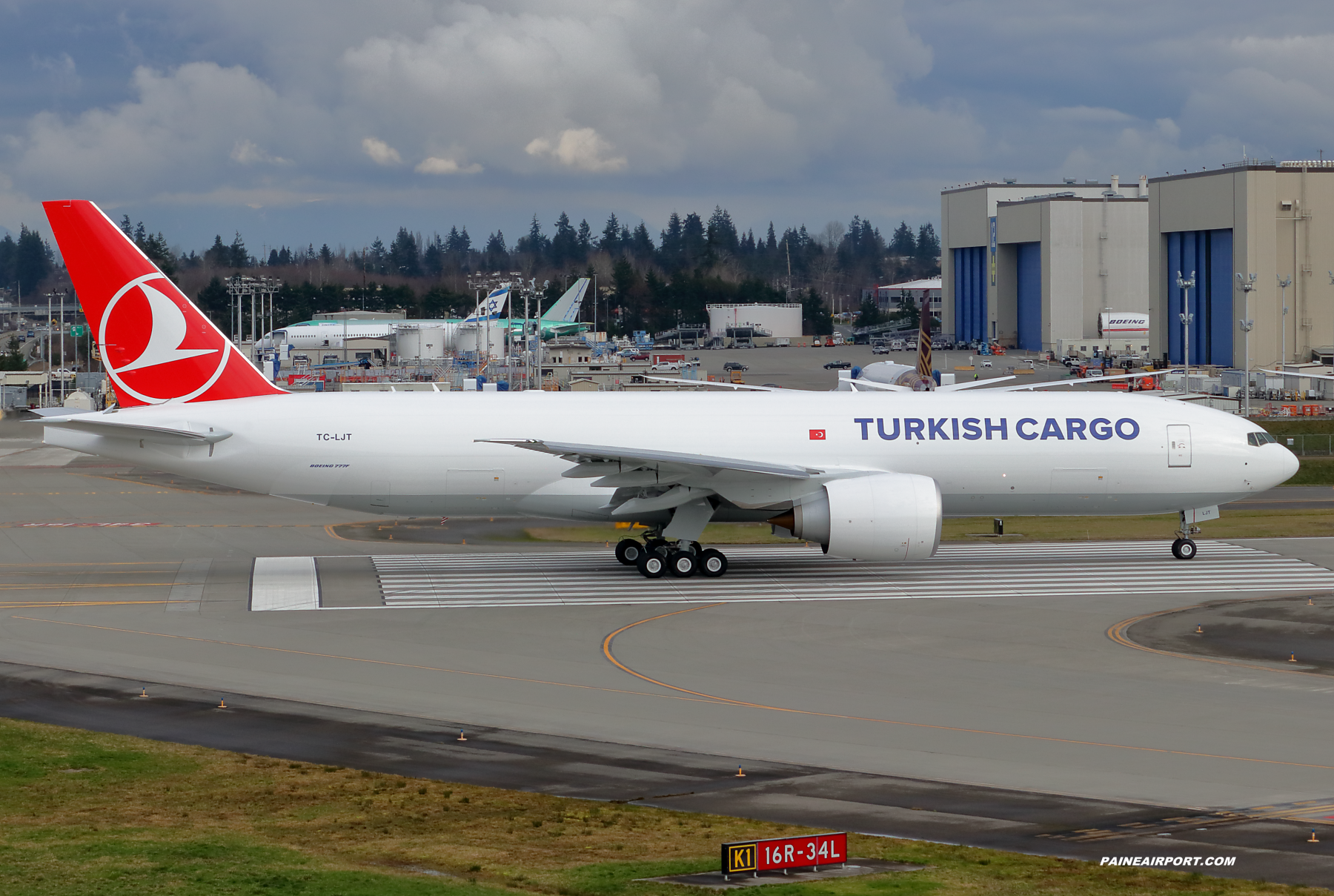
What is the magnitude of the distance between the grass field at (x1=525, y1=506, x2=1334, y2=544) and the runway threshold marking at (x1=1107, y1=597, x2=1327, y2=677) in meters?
12.5

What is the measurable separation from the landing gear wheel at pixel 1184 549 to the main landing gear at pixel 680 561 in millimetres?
13069

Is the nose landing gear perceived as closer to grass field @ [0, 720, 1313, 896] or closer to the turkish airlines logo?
grass field @ [0, 720, 1313, 896]

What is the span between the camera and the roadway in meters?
17.9

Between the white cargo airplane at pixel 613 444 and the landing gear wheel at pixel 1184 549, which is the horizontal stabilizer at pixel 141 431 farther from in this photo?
the landing gear wheel at pixel 1184 549

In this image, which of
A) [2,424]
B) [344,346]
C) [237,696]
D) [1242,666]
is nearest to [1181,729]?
[1242,666]

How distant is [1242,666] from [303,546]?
27.8 meters

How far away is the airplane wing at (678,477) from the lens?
34.2 metres

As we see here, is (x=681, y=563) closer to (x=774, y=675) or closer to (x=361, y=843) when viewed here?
(x=774, y=675)

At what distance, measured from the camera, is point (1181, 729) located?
70.6 feet

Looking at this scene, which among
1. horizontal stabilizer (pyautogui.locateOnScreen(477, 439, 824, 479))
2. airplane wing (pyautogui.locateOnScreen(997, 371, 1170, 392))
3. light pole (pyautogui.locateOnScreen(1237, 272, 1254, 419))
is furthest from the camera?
light pole (pyautogui.locateOnScreen(1237, 272, 1254, 419))

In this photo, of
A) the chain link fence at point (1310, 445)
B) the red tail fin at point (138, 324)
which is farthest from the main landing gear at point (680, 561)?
the chain link fence at point (1310, 445)

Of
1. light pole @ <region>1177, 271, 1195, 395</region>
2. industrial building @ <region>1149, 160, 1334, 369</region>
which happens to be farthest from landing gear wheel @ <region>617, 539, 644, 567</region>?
industrial building @ <region>1149, 160, 1334, 369</region>

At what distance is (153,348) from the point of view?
122 feet

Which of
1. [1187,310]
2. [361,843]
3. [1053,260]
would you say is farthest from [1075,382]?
[1053,260]
